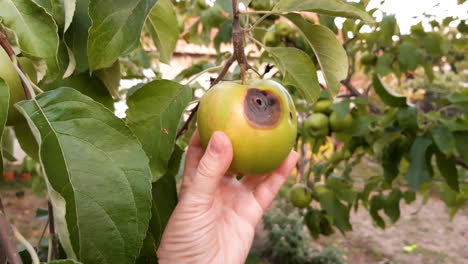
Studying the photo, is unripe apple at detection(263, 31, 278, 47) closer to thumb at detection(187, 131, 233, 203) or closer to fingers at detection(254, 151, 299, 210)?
fingers at detection(254, 151, 299, 210)

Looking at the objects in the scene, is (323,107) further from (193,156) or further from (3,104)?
(3,104)

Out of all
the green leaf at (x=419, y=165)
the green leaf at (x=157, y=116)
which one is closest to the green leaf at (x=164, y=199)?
the green leaf at (x=157, y=116)

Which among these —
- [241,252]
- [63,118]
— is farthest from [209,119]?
[241,252]

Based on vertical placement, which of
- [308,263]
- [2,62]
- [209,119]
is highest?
[2,62]

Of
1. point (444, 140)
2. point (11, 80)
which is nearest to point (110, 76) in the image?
point (11, 80)

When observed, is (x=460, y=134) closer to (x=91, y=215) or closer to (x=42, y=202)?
(x=91, y=215)

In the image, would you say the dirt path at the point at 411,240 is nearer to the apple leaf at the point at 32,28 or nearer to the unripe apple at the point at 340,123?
the unripe apple at the point at 340,123
